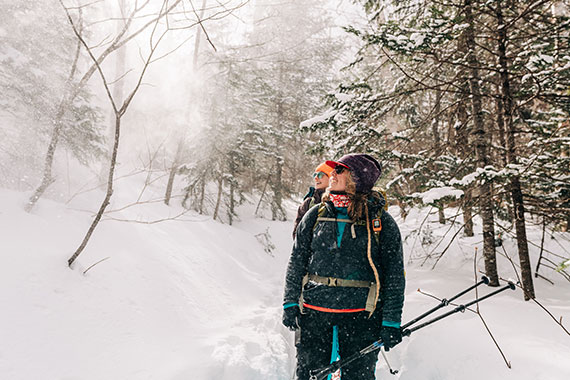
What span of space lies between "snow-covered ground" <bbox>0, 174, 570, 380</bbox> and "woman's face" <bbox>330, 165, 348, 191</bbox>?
2262mm

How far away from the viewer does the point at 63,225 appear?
4.41m

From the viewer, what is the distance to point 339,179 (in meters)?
2.51

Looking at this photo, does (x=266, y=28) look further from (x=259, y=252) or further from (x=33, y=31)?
(x=259, y=252)

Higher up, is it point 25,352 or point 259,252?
point 25,352

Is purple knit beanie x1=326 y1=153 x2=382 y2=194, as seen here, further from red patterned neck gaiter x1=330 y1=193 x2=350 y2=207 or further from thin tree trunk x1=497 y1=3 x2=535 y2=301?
thin tree trunk x1=497 y1=3 x2=535 y2=301

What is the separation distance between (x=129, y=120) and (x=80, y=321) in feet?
51.9

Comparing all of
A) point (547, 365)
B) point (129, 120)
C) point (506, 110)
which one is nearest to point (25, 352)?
point (547, 365)

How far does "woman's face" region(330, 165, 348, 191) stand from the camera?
98.1 inches

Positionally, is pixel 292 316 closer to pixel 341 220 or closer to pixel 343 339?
pixel 343 339

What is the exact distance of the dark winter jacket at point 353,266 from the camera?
7.38 feet

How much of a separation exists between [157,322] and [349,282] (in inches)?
110

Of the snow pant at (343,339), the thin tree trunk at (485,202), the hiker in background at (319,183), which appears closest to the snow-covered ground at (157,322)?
the thin tree trunk at (485,202)

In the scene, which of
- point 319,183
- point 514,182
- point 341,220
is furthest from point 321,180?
point 514,182

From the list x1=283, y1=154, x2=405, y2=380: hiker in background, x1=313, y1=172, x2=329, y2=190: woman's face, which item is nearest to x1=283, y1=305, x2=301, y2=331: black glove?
x1=283, y1=154, x2=405, y2=380: hiker in background
